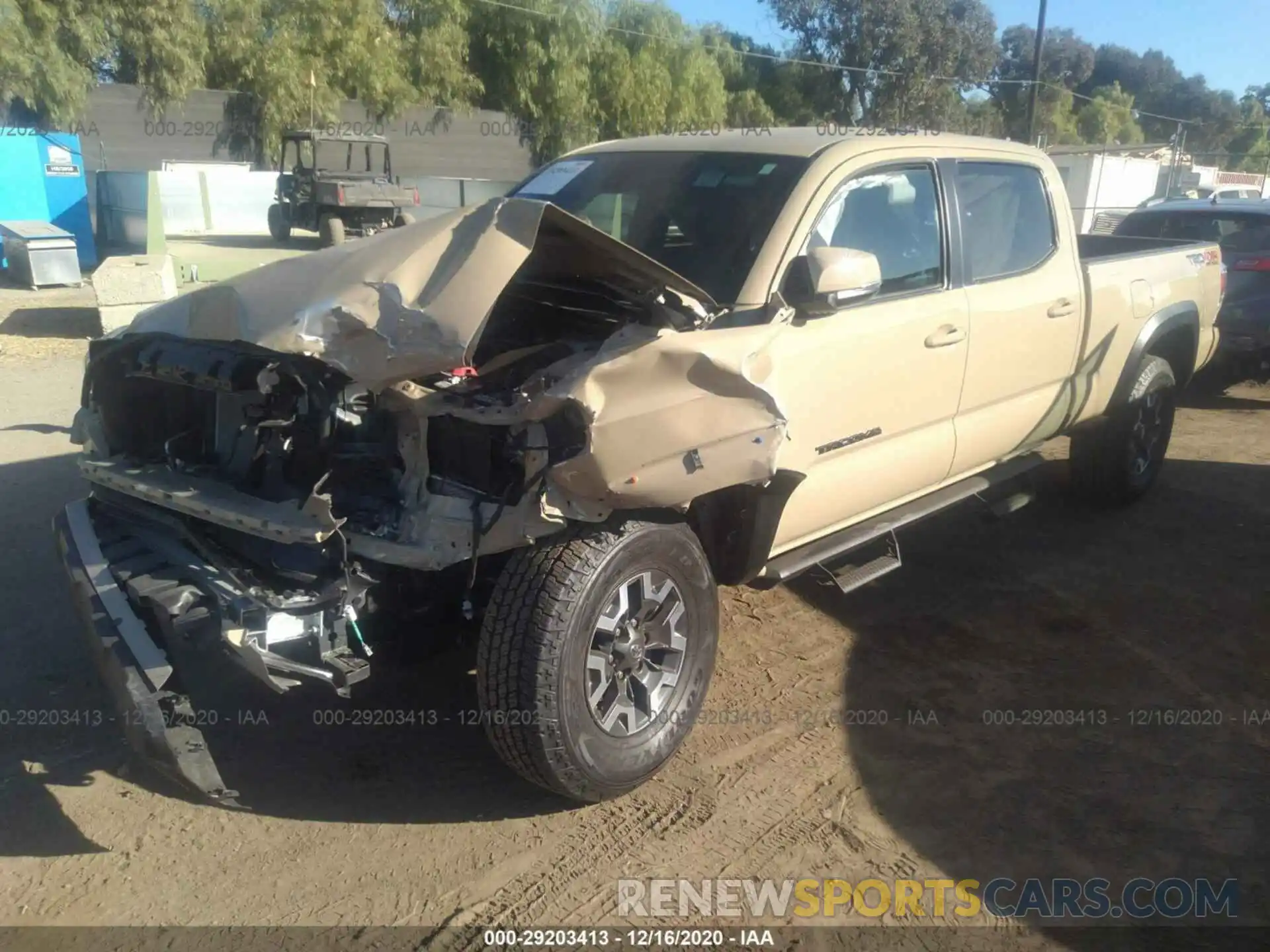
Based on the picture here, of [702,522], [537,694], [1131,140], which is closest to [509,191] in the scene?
[702,522]

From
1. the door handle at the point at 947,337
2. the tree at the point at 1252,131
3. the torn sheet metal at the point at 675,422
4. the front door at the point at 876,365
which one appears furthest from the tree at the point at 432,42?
the tree at the point at 1252,131

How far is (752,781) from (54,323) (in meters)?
10.3

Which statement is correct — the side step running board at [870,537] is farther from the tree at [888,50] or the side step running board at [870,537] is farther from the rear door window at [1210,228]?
the tree at [888,50]

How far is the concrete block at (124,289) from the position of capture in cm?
960

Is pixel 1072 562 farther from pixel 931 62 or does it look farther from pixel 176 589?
pixel 931 62

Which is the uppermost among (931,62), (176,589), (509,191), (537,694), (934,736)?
(931,62)

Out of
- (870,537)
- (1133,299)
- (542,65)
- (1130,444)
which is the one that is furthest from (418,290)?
(542,65)

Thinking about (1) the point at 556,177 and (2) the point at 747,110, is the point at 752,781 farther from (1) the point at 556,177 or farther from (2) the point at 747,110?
(2) the point at 747,110

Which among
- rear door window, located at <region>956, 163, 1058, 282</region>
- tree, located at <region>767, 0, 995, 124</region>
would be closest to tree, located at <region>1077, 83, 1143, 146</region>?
tree, located at <region>767, 0, 995, 124</region>

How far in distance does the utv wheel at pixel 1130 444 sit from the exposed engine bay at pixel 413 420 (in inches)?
126

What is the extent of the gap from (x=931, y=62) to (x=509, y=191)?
3954cm

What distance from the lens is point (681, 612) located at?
325cm

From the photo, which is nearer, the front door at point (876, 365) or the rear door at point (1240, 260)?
the front door at point (876, 365)

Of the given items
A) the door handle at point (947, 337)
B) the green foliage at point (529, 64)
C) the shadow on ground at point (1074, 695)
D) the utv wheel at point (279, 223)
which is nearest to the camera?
the shadow on ground at point (1074, 695)
